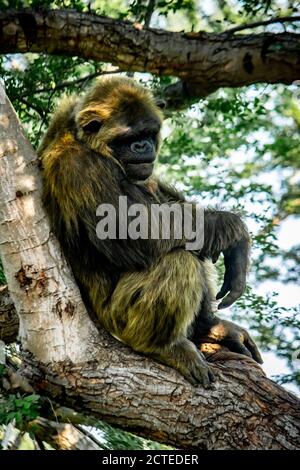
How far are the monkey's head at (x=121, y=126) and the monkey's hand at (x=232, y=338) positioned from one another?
143 cm

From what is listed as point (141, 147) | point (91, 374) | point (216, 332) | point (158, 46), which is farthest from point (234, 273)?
point (158, 46)

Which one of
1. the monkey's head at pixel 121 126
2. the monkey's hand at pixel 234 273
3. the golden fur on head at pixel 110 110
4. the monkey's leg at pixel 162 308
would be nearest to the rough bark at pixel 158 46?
the golden fur on head at pixel 110 110

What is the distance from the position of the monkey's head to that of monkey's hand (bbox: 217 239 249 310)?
978 mm

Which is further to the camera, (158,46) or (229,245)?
(158,46)

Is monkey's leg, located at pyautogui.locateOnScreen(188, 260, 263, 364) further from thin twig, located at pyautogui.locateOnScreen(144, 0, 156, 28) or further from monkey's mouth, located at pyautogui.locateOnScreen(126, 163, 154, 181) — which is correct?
thin twig, located at pyautogui.locateOnScreen(144, 0, 156, 28)

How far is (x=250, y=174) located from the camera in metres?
9.80

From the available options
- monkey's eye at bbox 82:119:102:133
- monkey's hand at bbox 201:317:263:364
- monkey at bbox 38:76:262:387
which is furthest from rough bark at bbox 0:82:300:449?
monkey's eye at bbox 82:119:102:133

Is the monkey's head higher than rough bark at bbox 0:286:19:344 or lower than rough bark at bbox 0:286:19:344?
higher

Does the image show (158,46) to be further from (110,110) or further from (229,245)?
(229,245)

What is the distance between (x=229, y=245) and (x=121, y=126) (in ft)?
4.45

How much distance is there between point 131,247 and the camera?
4.73 m

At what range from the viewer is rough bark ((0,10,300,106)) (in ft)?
19.9

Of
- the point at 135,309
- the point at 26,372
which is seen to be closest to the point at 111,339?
the point at 135,309
